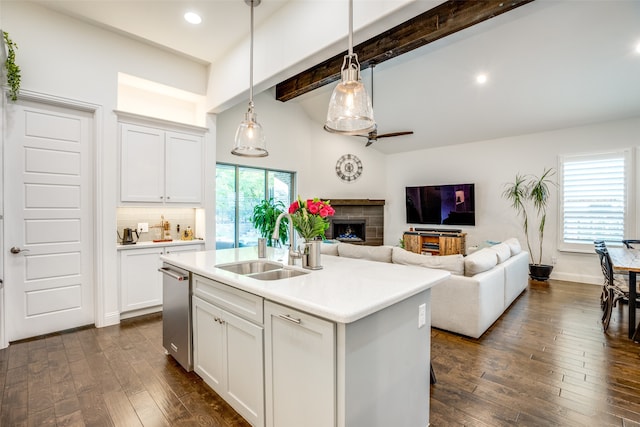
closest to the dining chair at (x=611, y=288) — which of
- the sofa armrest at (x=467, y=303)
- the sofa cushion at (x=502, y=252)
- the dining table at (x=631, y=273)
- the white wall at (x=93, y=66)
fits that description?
the dining table at (x=631, y=273)

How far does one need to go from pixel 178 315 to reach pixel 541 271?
19.7 feet

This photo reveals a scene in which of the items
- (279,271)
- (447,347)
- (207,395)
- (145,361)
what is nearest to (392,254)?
(447,347)

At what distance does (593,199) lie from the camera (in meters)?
5.27

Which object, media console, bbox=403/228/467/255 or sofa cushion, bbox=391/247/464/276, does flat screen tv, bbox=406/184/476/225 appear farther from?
sofa cushion, bbox=391/247/464/276

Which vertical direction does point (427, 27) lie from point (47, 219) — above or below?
above

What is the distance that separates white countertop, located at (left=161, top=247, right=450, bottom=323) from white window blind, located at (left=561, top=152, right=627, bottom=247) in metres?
5.18

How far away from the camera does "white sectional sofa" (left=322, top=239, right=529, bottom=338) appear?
10.1 feet

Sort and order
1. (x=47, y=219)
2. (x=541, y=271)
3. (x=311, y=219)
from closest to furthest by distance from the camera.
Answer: (x=311, y=219)
(x=47, y=219)
(x=541, y=271)

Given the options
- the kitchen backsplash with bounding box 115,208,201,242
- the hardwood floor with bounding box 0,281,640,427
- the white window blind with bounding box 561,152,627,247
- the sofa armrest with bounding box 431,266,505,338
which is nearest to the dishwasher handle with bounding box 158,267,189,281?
the hardwood floor with bounding box 0,281,640,427

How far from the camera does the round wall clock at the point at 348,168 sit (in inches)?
295

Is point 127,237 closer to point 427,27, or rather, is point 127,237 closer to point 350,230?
point 427,27

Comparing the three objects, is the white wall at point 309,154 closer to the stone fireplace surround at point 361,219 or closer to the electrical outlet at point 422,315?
the stone fireplace surround at point 361,219

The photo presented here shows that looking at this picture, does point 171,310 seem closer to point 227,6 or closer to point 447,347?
point 447,347

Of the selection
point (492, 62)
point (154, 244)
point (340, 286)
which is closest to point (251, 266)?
point (340, 286)
